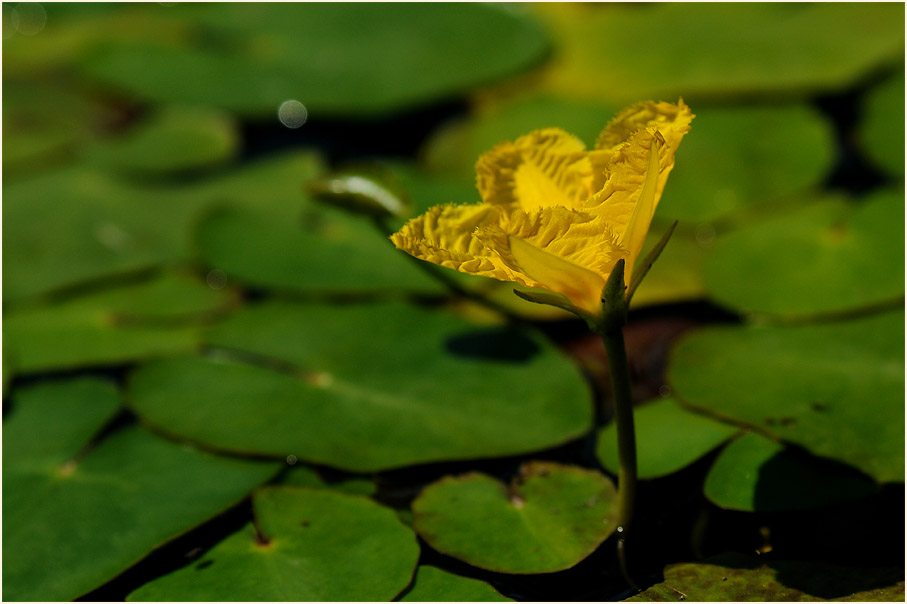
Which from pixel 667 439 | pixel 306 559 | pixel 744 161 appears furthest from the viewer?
pixel 744 161

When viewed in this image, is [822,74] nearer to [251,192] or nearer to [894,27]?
[894,27]

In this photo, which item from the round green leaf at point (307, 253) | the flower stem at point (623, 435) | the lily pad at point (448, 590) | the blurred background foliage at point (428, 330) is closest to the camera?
the flower stem at point (623, 435)

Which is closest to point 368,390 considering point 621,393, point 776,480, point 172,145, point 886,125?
point 621,393

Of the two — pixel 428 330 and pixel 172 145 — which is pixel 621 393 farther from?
pixel 172 145

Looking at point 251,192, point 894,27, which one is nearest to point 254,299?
point 251,192

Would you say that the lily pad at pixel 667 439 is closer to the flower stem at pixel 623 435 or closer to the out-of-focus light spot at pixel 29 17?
the flower stem at pixel 623 435

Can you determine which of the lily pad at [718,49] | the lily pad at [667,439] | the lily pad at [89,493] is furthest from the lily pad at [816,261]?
the lily pad at [89,493]
